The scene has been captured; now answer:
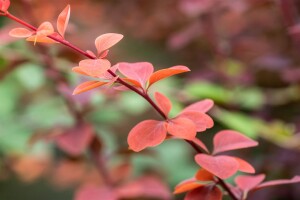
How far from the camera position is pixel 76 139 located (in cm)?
80

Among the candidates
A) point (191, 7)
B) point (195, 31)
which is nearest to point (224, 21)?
point (195, 31)

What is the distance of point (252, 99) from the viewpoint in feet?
3.70

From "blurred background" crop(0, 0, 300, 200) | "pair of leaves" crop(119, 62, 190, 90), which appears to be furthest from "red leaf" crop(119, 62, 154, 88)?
"blurred background" crop(0, 0, 300, 200)

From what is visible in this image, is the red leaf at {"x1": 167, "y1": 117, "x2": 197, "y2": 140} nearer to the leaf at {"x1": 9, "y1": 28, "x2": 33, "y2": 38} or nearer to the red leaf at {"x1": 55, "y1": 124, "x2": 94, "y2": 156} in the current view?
the leaf at {"x1": 9, "y1": 28, "x2": 33, "y2": 38}

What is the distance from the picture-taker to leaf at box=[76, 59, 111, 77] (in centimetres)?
41

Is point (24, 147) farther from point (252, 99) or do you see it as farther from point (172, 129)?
point (172, 129)

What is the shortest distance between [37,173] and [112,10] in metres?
0.53

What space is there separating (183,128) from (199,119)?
0.13ft

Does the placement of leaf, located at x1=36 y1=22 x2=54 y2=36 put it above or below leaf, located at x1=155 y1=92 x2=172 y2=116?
above

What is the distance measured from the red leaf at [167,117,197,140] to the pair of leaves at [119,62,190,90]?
0.04 metres

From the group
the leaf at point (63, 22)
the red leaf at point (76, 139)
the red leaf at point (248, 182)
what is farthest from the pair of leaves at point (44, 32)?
the red leaf at point (76, 139)

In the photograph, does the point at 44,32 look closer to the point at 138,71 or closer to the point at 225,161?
the point at 138,71

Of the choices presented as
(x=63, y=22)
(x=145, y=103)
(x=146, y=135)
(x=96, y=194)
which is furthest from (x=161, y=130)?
(x=145, y=103)

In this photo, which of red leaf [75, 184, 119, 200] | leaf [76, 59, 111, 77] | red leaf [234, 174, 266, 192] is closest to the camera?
leaf [76, 59, 111, 77]
